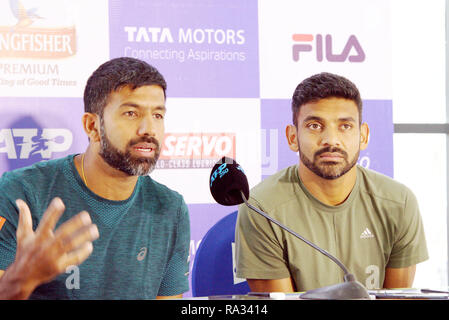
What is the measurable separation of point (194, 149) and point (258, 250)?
0.86 metres

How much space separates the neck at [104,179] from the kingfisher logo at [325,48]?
1193 millimetres

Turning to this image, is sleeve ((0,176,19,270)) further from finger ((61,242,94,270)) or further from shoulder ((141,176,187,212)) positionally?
finger ((61,242,94,270))

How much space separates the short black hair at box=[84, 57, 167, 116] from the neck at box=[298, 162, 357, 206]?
0.66 meters

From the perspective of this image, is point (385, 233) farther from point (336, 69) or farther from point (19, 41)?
point (19, 41)

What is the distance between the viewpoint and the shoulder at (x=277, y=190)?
2029mm

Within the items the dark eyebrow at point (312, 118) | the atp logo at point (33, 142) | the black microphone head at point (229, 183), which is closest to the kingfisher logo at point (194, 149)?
the atp logo at point (33, 142)

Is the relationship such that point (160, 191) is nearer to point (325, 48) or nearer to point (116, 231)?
point (116, 231)

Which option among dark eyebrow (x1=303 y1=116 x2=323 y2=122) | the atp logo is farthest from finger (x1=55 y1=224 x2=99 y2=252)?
the atp logo

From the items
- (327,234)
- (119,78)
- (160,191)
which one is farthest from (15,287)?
(327,234)

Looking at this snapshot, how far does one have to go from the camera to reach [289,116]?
109 inches

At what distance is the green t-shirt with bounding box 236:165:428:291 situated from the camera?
6.36 ft

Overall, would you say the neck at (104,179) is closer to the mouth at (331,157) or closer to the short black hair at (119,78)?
the short black hair at (119,78)

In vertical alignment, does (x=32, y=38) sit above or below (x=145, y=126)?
above

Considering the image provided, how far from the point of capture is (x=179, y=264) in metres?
1.99
